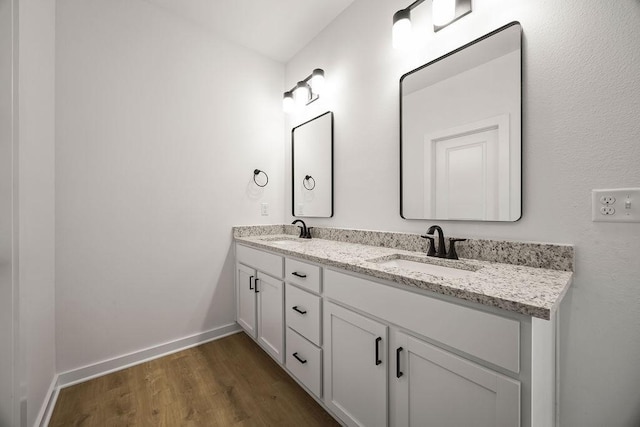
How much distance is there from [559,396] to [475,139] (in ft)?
3.59

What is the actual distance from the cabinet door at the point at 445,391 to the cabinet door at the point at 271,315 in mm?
821

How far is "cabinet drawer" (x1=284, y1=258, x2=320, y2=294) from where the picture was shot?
134 centimetres

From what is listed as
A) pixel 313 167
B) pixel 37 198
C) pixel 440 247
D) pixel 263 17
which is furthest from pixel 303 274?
pixel 263 17

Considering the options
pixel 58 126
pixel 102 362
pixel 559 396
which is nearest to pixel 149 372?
pixel 102 362

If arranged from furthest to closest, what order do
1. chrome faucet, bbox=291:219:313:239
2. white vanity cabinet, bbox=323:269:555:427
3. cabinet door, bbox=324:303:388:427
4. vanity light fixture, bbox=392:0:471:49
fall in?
chrome faucet, bbox=291:219:313:239, vanity light fixture, bbox=392:0:471:49, cabinet door, bbox=324:303:388:427, white vanity cabinet, bbox=323:269:555:427

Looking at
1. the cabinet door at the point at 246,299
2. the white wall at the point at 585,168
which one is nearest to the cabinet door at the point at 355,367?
the white wall at the point at 585,168

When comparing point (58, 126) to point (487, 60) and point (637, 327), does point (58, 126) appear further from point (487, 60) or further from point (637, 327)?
point (637, 327)

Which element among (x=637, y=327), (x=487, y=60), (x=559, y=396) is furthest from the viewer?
(x=487, y=60)

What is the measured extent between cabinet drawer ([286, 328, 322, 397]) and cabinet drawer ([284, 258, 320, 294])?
0.30 meters

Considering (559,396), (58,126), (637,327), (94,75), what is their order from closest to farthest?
(637,327)
(559,396)
(58,126)
(94,75)

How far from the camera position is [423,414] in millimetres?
902

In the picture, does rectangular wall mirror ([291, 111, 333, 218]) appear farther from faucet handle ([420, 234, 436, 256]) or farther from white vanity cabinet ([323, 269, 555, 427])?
white vanity cabinet ([323, 269, 555, 427])

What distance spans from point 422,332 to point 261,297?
1.23 meters

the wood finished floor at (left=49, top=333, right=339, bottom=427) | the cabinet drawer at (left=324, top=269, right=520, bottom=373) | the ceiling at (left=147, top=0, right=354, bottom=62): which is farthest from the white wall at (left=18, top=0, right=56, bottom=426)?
the cabinet drawer at (left=324, top=269, right=520, bottom=373)
